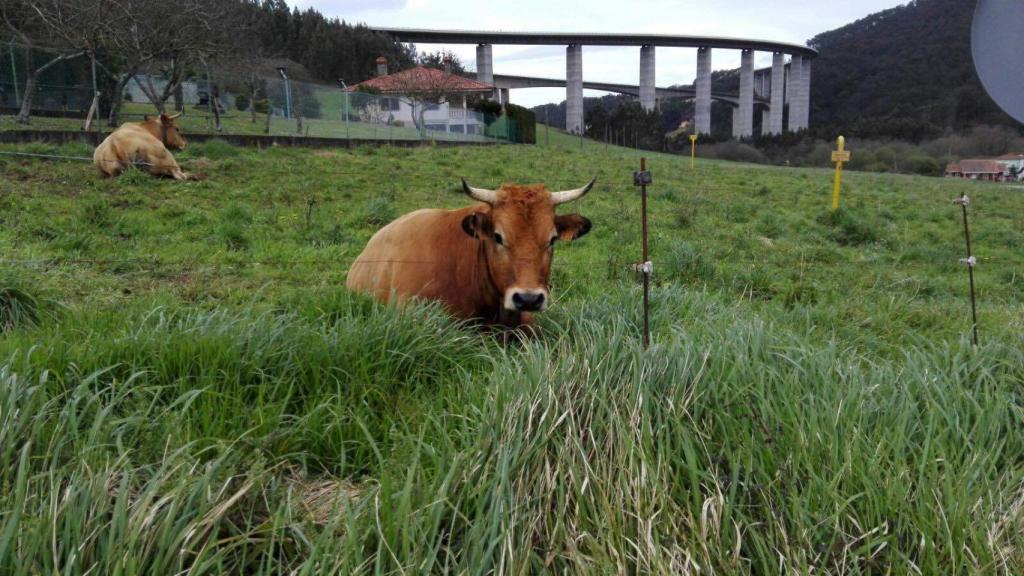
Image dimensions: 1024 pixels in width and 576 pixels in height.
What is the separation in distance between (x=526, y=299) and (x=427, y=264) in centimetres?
118

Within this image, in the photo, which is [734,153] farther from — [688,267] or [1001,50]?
[1001,50]

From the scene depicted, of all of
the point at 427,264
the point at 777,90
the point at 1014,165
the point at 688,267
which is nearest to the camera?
the point at 427,264

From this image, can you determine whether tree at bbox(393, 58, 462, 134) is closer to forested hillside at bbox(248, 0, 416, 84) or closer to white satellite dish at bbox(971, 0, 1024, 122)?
forested hillside at bbox(248, 0, 416, 84)

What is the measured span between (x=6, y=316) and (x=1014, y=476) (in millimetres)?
4836

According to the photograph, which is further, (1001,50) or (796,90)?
(796,90)

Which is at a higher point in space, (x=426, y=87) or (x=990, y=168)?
(x=426, y=87)

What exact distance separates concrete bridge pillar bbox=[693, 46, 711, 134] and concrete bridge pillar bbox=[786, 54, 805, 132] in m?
8.55

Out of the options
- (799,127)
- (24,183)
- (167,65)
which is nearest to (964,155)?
(799,127)

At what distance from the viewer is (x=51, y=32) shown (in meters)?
19.1

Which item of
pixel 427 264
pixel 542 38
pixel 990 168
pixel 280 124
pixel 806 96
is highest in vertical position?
pixel 542 38

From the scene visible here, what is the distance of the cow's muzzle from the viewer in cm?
409

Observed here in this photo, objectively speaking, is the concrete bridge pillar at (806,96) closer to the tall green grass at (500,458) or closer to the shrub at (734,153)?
the shrub at (734,153)

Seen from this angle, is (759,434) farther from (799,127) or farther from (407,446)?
(799,127)

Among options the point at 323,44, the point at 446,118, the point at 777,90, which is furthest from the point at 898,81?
the point at 323,44
